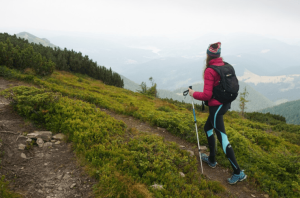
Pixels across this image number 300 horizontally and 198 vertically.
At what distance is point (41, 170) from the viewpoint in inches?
162

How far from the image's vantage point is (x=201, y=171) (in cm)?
521

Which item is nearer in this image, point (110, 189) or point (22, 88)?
point (110, 189)

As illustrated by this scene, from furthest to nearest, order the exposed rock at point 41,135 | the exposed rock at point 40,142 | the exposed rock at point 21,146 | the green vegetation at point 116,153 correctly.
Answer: the exposed rock at point 41,135 → the exposed rock at point 40,142 → the exposed rock at point 21,146 → the green vegetation at point 116,153

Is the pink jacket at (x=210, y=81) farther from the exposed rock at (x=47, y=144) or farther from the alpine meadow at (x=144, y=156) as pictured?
the exposed rock at (x=47, y=144)

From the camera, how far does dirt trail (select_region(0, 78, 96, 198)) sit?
355 cm

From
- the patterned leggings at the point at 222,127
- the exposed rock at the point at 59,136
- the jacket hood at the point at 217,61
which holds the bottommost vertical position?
the exposed rock at the point at 59,136

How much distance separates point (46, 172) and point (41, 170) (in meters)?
0.16

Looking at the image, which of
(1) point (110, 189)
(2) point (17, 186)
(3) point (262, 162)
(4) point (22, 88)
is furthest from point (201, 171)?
(4) point (22, 88)

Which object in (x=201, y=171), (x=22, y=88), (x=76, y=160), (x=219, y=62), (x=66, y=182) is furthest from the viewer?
(x=22, y=88)

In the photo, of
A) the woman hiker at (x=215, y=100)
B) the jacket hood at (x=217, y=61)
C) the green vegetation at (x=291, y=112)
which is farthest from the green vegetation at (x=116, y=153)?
the green vegetation at (x=291, y=112)

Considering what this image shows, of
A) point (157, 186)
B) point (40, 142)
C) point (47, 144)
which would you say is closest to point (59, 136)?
point (47, 144)

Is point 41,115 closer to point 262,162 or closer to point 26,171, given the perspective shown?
point 26,171

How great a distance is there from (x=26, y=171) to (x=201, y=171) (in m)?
5.14

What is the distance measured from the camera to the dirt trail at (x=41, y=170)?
355 cm
